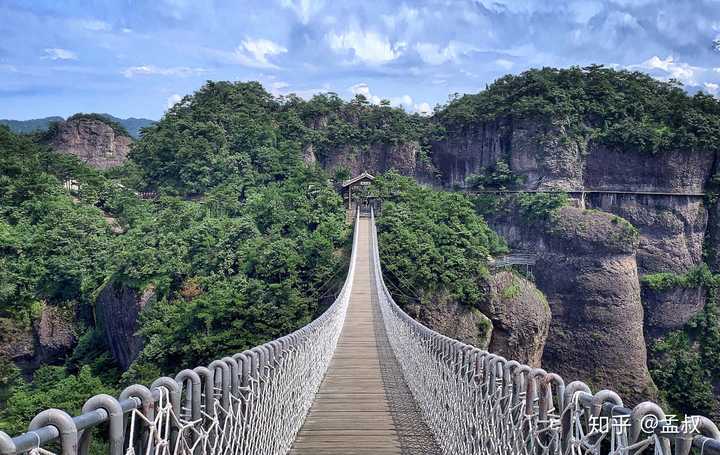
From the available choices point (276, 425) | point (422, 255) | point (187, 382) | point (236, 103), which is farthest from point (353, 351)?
point (236, 103)

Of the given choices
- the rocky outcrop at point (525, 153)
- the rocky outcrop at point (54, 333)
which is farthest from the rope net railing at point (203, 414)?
the rocky outcrop at point (525, 153)

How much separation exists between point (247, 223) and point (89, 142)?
84.0 ft

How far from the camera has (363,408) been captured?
5668 millimetres

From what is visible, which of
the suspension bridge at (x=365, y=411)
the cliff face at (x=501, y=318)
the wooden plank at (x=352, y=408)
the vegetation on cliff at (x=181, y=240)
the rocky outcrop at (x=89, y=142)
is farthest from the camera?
the rocky outcrop at (x=89, y=142)

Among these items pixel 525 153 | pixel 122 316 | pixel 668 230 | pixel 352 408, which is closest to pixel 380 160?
pixel 525 153

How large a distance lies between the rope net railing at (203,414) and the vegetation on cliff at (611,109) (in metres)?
21.3

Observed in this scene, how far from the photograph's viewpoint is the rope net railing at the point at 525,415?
74.0 inches

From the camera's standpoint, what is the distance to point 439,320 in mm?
14914

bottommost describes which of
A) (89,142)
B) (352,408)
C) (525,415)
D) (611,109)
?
(352,408)

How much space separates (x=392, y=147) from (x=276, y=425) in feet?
82.9

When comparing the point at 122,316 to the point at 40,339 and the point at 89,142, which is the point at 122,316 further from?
the point at 89,142

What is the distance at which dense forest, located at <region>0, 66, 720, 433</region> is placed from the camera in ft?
45.2

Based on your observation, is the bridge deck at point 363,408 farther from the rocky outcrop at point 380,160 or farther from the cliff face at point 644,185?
the rocky outcrop at point 380,160

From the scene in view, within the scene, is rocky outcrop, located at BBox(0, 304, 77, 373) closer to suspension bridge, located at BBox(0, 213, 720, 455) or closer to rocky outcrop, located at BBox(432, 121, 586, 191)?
suspension bridge, located at BBox(0, 213, 720, 455)
